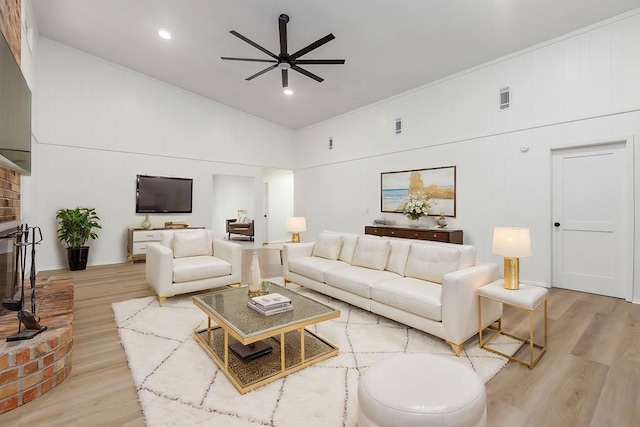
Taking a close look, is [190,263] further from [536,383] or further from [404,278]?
[536,383]

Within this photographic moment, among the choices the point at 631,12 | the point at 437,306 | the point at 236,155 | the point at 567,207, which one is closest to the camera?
the point at 437,306

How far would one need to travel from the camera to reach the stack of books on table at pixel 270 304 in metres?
2.30

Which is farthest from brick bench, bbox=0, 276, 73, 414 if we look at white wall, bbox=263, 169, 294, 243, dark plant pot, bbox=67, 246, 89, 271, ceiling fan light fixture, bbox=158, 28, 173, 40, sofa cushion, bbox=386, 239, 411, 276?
white wall, bbox=263, 169, 294, 243

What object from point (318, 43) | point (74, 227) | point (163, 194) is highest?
point (318, 43)

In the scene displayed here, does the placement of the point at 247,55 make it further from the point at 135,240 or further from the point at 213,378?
the point at 213,378

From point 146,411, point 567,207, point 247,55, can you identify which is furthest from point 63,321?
point 567,207

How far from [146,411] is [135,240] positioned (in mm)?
4979

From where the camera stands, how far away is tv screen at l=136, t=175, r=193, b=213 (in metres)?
6.44

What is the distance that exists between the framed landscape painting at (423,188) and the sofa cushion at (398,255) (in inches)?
91.1

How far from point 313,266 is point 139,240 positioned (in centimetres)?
406

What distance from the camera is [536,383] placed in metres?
2.03

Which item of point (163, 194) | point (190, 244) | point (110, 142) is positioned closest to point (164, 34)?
point (110, 142)

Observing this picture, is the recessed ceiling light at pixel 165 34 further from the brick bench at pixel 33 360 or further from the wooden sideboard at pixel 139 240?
the brick bench at pixel 33 360

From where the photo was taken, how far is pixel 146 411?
1.73m
